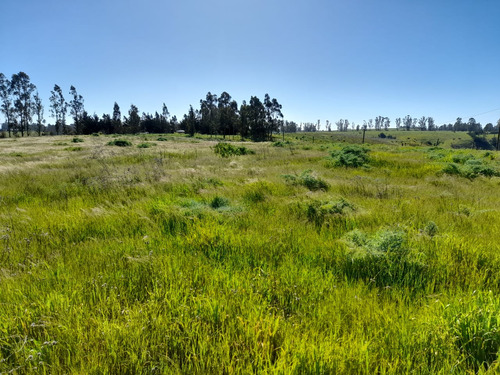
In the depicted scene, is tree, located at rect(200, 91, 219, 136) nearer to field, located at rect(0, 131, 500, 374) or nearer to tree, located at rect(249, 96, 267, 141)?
tree, located at rect(249, 96, 267, 141)

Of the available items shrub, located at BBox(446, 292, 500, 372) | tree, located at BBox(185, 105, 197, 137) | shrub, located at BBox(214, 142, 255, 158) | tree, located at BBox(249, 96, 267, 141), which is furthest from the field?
tree, located at BBox(185, 105, 197, 137)

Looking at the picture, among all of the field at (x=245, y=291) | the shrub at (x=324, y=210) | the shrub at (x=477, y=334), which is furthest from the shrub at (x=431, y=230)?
the shrub at (x=477, y=334)

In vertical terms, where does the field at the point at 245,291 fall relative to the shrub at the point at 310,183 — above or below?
below

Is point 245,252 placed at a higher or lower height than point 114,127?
lower

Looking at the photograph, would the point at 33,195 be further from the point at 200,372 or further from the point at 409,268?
the point at 409,268

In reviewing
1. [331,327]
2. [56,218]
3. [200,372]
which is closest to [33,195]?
[56,218]

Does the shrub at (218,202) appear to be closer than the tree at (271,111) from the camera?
Yes

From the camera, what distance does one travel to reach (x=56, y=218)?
4926 mm

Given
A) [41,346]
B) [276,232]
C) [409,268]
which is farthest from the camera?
[276,232]

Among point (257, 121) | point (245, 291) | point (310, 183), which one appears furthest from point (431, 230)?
point (257, 121)

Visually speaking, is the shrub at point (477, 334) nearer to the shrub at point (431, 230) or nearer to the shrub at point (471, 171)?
the shrub at point (431, 230)

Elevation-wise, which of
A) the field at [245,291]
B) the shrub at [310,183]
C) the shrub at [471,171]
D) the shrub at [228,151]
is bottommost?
the field at [245,291]

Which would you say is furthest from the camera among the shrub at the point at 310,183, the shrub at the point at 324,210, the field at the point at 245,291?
the shrub at the point at 310,183

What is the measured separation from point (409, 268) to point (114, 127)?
4064 inches
